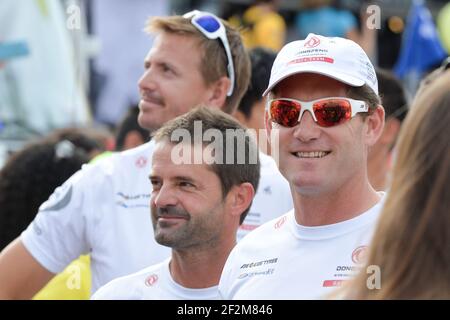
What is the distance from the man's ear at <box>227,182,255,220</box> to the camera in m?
3.81

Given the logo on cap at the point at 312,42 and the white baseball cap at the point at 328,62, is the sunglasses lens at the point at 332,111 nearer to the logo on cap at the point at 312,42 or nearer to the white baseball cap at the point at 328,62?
the white baseball cap at the point at 328,62

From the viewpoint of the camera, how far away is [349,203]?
3244 millimetres

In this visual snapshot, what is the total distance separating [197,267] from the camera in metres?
3.69

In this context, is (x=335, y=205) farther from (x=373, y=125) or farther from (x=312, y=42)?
(x=312, y=42)

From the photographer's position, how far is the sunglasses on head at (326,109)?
3.25m

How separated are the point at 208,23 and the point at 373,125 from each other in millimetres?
1609

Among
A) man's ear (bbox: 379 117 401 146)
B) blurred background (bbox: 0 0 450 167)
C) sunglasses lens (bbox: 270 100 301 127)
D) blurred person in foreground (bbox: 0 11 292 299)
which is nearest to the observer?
sunglasses lens (bbox: 270 100 301 127)

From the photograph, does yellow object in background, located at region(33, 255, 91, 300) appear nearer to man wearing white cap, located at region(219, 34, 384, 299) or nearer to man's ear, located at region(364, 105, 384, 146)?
man wearing white cap, located at region(219, 34, 384, 299)

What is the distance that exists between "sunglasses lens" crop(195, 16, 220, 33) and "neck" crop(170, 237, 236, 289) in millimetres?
1374

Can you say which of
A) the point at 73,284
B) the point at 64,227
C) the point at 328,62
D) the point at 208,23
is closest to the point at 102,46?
the point at 208,23

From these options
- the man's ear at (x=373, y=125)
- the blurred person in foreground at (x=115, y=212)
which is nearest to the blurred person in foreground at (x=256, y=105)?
the blurred person in foreground at (x=115, y=212)

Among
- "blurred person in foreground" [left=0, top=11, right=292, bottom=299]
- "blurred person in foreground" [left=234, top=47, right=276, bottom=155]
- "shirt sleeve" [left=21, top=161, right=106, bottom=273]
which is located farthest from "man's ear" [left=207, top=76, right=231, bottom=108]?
"shirt sleeve" [left=21, top=161, right=106, bottom=273]

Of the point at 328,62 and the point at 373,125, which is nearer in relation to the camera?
the point at 328,62
